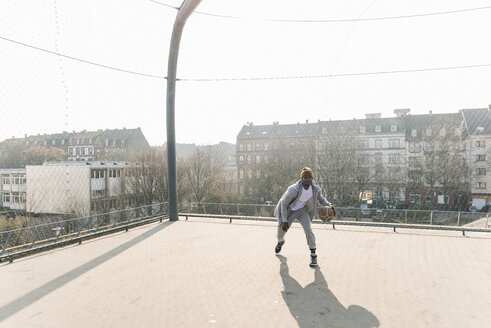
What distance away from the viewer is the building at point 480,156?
653 inches

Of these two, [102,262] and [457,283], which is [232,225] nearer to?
[102,262]

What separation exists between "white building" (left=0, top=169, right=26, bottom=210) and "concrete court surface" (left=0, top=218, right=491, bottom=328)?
5.63m

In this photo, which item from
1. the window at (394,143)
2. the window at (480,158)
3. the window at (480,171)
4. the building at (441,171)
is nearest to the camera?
the window at (480,171)

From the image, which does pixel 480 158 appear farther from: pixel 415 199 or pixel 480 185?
pixel 415 199

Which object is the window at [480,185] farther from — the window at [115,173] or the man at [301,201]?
the window at [115,173]

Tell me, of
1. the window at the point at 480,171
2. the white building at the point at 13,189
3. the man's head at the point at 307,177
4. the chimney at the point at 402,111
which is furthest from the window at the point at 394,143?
the white building at the point at 13,189

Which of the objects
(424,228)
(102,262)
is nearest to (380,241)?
(424,228)

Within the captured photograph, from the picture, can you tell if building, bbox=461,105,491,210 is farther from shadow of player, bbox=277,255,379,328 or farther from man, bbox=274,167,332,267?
shadow of player, bbox=277,255,379,328

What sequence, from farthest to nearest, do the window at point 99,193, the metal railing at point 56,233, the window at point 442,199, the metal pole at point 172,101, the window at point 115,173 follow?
the window at point 442,199
the window at point 115,173
the window at point 99,193
the metal pole at point 172,101
the metal railing at point 56,233

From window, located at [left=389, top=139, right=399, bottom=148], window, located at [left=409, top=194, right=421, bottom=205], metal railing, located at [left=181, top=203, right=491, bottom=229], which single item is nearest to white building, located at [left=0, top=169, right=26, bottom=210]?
metal railing, located at [left=181, top=203, right=491, bottom=229]

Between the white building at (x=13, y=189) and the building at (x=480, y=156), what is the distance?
2063 centimetres

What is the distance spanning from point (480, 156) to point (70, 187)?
23011mm

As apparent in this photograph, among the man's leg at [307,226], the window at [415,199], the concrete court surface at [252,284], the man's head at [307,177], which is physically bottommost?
the window at [415,199]

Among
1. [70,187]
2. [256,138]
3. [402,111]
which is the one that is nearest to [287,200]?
[70,187]
